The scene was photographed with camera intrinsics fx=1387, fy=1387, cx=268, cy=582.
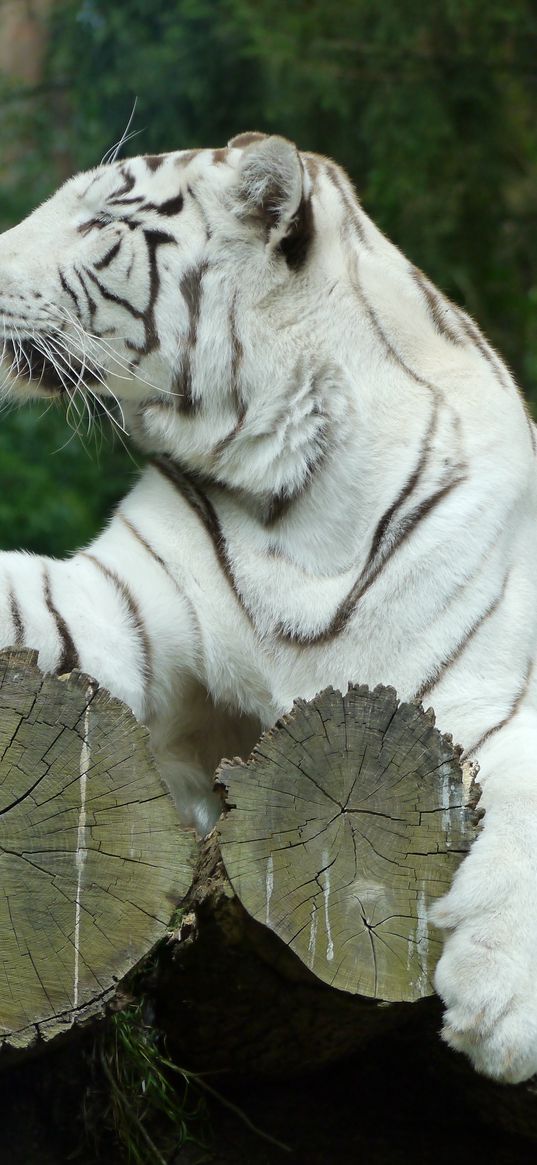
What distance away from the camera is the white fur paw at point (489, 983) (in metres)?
1.79

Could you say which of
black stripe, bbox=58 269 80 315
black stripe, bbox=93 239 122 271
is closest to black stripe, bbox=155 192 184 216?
black stripe, bbox=93 239 122 271

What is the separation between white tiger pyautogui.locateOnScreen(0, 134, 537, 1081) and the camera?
7.87 ft

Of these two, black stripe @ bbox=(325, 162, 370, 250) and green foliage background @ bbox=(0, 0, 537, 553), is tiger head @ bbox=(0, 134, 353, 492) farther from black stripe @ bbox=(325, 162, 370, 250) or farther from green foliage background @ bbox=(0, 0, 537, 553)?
green foliage background @ bbox=(0, 0, 537, 553)

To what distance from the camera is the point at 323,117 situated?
683cm

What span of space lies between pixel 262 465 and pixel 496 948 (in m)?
1.02

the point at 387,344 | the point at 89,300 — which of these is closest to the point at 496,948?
the point at 387,344

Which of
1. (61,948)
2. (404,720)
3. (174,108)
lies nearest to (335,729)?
(404,720)

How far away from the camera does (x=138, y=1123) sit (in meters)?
2.22

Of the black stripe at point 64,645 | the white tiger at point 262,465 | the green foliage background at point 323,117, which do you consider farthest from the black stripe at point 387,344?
the green foliage background at point 323,117

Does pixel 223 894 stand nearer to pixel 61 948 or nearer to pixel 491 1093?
pixel 61 948

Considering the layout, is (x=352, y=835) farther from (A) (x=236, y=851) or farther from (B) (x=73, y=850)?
(B) (x=73, y=850)

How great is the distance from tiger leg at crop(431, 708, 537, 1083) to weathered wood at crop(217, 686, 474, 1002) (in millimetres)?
37

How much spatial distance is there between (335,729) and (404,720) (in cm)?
10

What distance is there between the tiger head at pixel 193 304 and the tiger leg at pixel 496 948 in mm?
824
